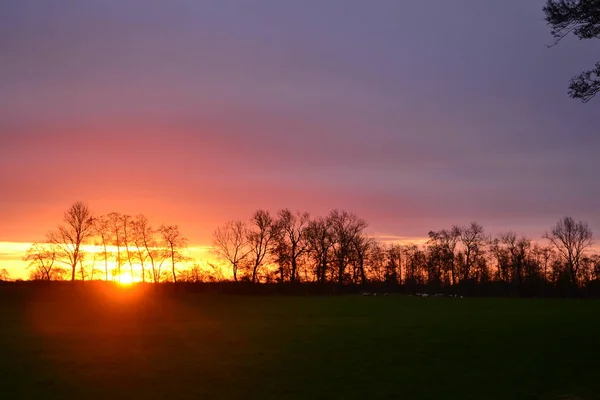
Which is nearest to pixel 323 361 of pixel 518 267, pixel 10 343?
pixel 10 343

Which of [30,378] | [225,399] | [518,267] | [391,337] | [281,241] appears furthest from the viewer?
[518,267]

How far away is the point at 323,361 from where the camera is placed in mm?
20656

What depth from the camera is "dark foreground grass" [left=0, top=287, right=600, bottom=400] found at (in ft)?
55.7

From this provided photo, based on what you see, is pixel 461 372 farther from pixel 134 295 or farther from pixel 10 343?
pixel 134 295

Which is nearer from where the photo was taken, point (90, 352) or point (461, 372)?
point (461, 372)

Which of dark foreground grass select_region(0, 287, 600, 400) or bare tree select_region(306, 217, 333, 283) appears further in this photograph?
bare tree select_region(306, 217, 333, 283)

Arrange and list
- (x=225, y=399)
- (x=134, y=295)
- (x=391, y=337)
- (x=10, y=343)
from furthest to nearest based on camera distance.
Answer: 1. (x=134, y=295)
2. (x=391, y=337)
3. (x=10, y=343)
4. (x=225, y=399)

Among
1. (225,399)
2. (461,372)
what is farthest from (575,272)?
(225,399)

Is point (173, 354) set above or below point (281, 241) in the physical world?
below

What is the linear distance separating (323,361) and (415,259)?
92.4 meters

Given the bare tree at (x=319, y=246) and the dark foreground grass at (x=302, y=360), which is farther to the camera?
the bare tree at (x=319, y=246)

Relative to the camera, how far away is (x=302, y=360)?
68.2ft

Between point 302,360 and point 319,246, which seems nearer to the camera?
point 302,360

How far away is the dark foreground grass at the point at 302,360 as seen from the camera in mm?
16984
